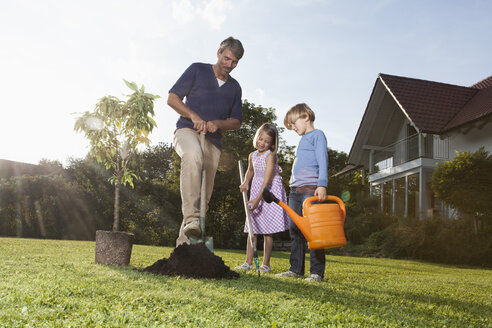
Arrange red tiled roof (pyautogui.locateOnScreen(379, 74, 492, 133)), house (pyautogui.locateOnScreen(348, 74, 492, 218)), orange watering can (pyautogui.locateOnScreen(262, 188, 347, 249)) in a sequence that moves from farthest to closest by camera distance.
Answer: red tiled roof (pyautogui.locateOnScreen(379, 74, 492, 133))
house (pyautogui.locateOnScreen(348, 74, 492, 218))
orange watering can (pyautogui.locateOnScreen(262, 188, 347, 249))

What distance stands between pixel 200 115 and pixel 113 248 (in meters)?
1.48

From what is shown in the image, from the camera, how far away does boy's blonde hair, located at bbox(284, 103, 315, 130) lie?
4.36 metres

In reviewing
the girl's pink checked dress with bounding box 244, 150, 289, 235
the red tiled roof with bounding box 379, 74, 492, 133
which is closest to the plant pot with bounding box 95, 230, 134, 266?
the girl's pink checked dress with bounding box 244, 150, 289, 235

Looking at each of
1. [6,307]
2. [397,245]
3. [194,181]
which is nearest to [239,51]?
[194,181]

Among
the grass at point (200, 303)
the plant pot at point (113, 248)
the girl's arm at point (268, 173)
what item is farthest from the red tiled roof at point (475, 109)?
the plant pot at point (113, 248)

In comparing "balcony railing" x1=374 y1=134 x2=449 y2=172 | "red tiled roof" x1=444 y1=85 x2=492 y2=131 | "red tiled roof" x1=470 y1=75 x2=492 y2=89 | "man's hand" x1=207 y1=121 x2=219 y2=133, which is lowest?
"man's hand" x1=207 y1=121 x2=219 y2=133

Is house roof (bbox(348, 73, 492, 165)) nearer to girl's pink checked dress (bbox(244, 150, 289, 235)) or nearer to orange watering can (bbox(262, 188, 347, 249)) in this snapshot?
girl's pink checked dress (bbox(244, 150, 289, 235))

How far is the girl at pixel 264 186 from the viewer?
4.88 metres

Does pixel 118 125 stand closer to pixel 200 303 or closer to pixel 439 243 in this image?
pixel 200 303

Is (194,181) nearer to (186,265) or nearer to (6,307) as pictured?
(186,265)

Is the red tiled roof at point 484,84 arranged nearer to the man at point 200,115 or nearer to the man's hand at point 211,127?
the man at point 200,115

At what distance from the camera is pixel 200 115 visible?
4.18m

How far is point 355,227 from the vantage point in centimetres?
1520

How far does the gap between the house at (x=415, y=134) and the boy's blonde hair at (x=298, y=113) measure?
36.6ft
